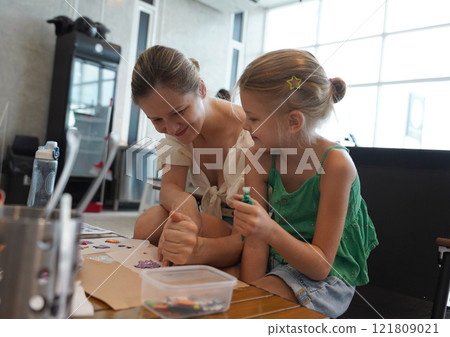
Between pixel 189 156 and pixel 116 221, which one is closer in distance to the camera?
pixel 189 156

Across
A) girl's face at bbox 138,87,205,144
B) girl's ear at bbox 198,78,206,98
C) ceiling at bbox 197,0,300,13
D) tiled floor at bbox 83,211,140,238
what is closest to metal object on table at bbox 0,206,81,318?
girl's face at bbox 138,87,205,144

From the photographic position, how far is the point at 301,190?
1.06m

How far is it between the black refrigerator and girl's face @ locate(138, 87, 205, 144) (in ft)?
9.45

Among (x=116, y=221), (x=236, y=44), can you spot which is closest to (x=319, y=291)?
(x=116, y=221)

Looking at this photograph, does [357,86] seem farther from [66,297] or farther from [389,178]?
Answer: [66,297]

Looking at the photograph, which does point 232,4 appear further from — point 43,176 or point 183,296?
point 183,296

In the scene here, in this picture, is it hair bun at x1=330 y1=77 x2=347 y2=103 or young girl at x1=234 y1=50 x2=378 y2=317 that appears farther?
hair bun at x1=330 y1=77 x2=347 y2=103

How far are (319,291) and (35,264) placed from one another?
673 millimetres

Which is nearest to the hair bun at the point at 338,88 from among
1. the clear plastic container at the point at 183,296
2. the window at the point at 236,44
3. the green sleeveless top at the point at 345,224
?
the green sleeveless top at the point at 345,224

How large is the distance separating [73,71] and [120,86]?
0.91m

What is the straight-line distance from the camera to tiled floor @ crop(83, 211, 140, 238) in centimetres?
315

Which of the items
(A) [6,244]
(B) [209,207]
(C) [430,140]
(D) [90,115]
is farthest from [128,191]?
(A) [6,244]

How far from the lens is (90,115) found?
4.15m

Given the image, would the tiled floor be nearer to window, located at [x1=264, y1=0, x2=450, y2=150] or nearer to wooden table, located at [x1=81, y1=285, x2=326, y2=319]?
wooden table, located at [x1=81, y1=285, x2=326, y2=319]
